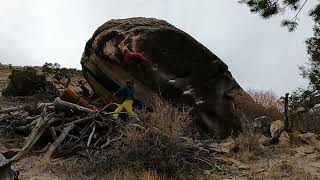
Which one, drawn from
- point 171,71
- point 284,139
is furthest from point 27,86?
point 284,139

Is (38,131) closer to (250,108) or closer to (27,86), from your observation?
(250,108)

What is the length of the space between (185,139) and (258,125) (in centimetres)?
436

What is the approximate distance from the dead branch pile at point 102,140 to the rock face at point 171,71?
8.68ft

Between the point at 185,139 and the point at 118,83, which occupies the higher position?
the point at 118,83

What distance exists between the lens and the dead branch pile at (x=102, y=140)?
9984mm

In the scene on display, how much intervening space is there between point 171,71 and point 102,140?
3.98m

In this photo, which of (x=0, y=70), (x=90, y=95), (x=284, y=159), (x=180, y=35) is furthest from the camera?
(x=0, y=70)

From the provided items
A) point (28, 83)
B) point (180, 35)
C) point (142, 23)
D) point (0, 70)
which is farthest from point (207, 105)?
point (0, 70)

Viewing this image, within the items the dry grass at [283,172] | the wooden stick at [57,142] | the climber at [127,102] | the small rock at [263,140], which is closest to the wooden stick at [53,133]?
the wooden stick at [57,142]

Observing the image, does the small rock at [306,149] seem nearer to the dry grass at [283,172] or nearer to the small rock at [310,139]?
the small rock at [310,139]

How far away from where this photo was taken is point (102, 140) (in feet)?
40.0

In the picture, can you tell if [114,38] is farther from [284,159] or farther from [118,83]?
[284,159]

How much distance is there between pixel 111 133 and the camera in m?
12.5

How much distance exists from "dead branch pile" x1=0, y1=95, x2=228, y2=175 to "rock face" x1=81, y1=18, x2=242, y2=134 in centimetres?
265
